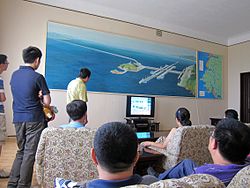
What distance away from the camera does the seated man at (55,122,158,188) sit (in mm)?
760

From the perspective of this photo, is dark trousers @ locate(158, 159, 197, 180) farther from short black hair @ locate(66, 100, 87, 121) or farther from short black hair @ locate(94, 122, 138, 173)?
short black hair @ locate(66, 100, 87, 121)

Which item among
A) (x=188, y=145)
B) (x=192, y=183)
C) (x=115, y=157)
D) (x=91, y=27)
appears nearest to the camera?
(x=192, y=183)

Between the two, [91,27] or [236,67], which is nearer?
[91,27]

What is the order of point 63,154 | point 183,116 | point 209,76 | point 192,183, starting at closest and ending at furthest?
1. point 192,183
2. point 63,154
3. point 183,116
4. point 209,76

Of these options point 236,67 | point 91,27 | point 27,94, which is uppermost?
point 91,27

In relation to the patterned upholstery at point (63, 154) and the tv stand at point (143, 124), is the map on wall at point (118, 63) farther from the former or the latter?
the patterned upholstery at point (63, 154)

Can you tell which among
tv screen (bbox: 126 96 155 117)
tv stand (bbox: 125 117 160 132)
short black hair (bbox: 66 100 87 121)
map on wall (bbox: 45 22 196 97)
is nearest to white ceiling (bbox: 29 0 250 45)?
map on wall (bbox: 45 22 196 97)

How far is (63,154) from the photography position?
1.77 meters

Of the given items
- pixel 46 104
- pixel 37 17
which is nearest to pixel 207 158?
pixel 46 104

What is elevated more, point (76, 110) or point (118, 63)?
point (118, 63)

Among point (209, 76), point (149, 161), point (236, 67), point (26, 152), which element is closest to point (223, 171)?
point (149, 161)

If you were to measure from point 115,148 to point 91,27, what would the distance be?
14.9ft

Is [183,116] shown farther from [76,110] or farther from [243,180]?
[243,180]

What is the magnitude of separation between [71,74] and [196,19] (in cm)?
330
